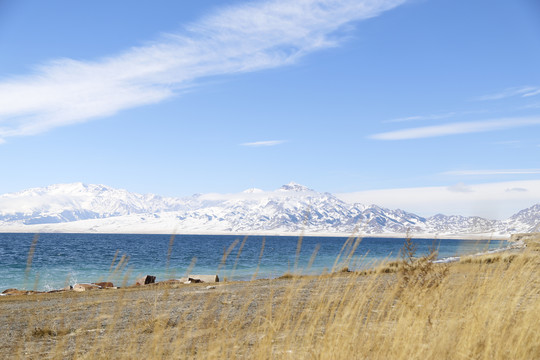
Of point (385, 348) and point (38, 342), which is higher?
point (385, 348)

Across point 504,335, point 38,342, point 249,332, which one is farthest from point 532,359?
point 38,342

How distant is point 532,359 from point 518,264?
337 centimetres

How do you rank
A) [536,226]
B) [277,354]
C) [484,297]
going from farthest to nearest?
[536,226], [484,297], [277,354]

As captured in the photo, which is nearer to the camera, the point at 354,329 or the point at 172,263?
the point at 354,329

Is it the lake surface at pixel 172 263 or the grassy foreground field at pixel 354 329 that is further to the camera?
the lake surface at pixel 172 263

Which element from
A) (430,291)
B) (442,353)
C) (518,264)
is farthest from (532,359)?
(518,264)

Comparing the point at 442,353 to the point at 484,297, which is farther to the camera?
the point at 484,297

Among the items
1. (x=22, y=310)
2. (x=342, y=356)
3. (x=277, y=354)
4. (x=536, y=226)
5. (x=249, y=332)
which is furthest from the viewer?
(x=22, y=310)

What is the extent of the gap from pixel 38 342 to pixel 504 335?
724 cm

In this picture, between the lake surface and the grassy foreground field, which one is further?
the lake surface

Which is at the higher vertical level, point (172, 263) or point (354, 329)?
point (354, 329)

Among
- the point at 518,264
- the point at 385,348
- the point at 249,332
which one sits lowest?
the point at 249,332

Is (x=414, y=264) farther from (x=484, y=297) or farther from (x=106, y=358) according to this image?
(x=106, y=358)

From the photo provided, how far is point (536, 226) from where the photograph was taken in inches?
353
